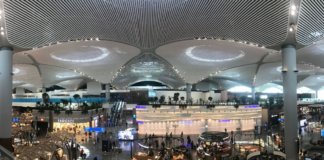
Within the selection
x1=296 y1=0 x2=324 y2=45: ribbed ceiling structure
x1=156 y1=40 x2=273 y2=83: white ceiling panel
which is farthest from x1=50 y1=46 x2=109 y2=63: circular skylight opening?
x1=296 y1=0 x2=324 y2=45: ribbed ceiling structure

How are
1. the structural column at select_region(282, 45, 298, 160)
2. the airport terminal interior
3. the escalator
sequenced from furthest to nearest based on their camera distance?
1. the escalator
2. the structural column at select_region(282, 45, 298, 160)
3. the airport terminal interior

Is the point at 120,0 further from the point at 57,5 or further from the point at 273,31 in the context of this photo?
the point at 273,31

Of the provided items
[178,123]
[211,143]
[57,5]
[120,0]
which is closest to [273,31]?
[211,143]

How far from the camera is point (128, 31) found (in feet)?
91.8

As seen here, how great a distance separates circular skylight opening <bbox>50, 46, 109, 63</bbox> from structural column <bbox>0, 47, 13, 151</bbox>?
38.8ft

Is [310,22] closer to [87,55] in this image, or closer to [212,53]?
[212,53]

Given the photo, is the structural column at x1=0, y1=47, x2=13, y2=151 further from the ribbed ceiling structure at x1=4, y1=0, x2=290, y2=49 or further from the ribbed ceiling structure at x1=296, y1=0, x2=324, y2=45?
the ribbed ceiling structure at x1=296, y1=0, x2=324, y2=45

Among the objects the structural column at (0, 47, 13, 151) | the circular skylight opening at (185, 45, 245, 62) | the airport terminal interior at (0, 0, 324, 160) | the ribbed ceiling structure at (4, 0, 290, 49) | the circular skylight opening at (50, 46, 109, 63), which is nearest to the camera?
the airport terminal interior at (0, 0, 324, 160)

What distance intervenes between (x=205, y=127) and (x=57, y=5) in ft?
77.6

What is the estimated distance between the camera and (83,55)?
39.9m

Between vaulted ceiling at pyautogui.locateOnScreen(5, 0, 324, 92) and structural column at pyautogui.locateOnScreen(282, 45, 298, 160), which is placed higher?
vaulted ceiling at pyautogui.locateOnScreen(5, 0, 324, 92)

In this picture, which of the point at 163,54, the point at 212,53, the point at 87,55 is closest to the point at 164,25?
the point at 212,53

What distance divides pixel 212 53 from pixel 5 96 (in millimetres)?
23623

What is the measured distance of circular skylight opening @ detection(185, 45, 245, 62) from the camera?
35.7 metres
